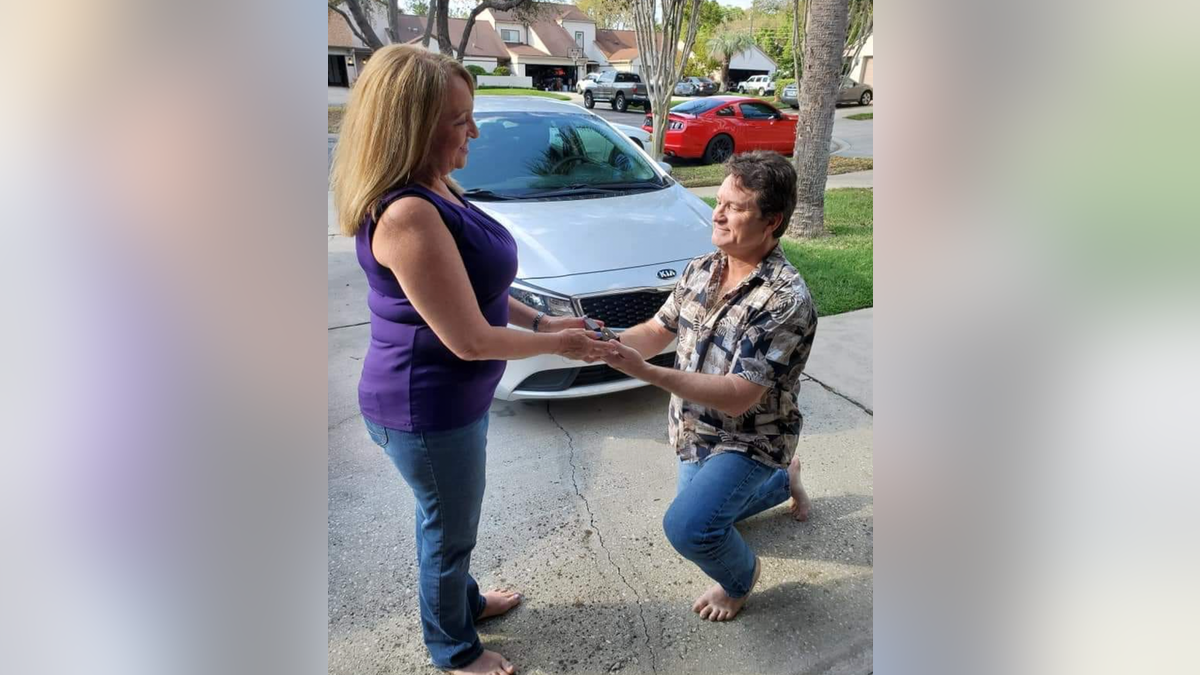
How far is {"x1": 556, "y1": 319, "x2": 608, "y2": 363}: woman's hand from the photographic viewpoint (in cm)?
207

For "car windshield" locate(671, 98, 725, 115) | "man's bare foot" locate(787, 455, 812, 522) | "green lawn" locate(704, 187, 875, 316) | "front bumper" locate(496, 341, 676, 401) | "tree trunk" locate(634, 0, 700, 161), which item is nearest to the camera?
"man's bare foot" locate(787, 455, 812, 522)

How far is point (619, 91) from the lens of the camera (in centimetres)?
2673

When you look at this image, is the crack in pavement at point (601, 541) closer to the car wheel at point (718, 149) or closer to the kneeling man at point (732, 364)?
the kneeling man at point (732, 364)

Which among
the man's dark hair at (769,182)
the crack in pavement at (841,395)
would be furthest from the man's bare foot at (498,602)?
the crack in pavement at (841,395)

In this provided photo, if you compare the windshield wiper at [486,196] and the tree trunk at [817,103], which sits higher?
the tree trunk at [817,103]

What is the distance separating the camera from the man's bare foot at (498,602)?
2.56m

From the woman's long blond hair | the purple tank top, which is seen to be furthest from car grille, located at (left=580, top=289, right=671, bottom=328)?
the woman's long blond hair

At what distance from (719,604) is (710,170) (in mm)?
11091

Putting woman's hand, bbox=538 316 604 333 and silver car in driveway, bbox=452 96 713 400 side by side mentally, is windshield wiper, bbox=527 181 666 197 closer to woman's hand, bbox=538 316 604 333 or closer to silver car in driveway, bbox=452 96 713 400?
silver car in driveway, bbox=452 96 713 400

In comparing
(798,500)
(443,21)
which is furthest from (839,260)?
(443,21)
